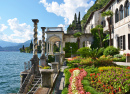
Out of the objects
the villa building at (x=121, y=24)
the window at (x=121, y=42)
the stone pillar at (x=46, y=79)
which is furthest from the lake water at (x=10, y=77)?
the window at (x=121, y=42)

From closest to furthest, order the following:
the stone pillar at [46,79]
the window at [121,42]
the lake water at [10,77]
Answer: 1. the stone pillar at [46,79]
2. the lake water at [10,77]
3. the window at [121,42]

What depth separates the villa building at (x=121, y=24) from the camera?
17870 millimetres

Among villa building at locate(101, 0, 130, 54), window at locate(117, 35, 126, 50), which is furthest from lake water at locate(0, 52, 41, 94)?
window at locate(117, 35, 126, 50)

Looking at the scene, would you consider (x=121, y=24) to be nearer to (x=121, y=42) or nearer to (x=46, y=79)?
(x=121, y=42)

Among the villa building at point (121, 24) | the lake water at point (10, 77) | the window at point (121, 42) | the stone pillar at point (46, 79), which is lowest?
the lake water at point (10, 77)

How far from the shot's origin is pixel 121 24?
19688 millimetres

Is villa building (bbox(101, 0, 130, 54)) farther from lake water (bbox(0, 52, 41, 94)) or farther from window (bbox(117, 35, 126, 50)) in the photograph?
lake water (bbox(0, 52, 41, 94))

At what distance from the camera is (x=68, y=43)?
106 ft

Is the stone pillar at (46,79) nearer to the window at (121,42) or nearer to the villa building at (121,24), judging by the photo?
the villa building at (121,24)

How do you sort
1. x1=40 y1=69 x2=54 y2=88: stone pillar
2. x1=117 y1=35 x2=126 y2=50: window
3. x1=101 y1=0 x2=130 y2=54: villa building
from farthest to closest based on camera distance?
x1=117 y1=35 x2=126 y2=50: window → x1=101 y1=0 x2=130 y2=54: villa building → x1=40 y1=69 x2=54 y2=88: stone pillar

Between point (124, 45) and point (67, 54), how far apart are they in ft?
47.2

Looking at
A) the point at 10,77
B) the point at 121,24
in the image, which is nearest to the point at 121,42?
the point at 121,24

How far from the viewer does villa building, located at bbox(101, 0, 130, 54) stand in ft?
58.6

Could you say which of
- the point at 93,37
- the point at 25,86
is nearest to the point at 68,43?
the point at 93,37
